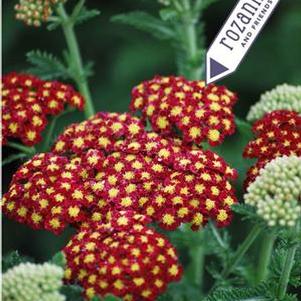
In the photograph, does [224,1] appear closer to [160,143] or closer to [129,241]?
[160,143]

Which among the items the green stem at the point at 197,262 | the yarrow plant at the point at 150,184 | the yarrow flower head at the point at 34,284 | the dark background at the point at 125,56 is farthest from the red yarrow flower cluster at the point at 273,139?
the dark background at the point at 125,56

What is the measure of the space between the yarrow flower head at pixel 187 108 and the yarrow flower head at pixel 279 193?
2.60 ft

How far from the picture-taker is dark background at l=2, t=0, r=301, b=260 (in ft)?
24.4

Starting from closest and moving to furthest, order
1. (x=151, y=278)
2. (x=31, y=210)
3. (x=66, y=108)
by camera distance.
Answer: (x=151, y=278), (x=31, y=210), (x=66, y=108)

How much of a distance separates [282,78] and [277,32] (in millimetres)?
477

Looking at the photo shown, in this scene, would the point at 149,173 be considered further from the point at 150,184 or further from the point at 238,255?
the point at 238,255

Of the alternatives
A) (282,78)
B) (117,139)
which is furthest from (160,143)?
(282,78)

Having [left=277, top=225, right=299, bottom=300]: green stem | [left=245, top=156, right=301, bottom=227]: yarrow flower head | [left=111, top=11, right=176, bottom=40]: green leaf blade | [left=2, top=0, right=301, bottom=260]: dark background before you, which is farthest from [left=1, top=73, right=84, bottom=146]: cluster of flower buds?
[left=2, top=0, right=301, bottom=260]: dark background

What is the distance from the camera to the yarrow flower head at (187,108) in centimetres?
486

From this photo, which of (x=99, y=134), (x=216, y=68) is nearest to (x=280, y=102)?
(x=216, y=68)

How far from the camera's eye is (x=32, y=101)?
5152 mm

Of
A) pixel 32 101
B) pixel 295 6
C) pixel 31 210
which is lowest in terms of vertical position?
pixel 31 210

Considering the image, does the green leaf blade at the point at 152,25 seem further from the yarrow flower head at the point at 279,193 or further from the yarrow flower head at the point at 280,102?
the yarrow flower head at the point at 279,193

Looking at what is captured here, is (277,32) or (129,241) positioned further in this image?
(277,32)
